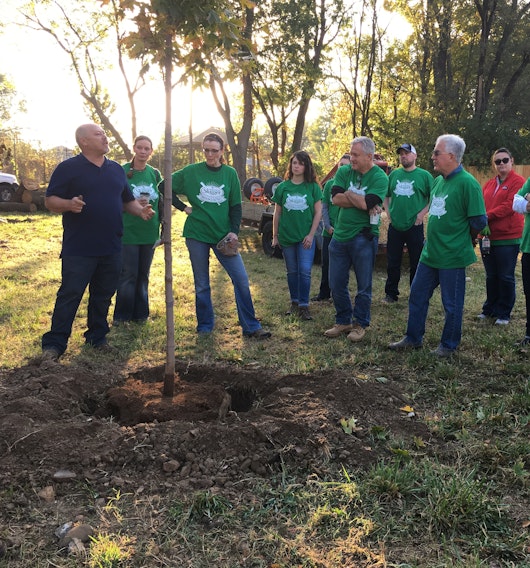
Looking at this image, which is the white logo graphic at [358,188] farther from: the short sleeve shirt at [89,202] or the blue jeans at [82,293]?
the blue jeans at [82,293]

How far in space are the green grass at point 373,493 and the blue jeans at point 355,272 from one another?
361mm

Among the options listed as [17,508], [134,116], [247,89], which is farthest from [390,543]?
[134,116]

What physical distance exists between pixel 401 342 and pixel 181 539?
336 centimetres

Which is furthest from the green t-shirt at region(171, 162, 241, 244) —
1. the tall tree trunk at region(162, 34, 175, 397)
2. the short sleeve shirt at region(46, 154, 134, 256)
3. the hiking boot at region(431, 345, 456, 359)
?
the hiking boot at region(431, 345, 456, 359)

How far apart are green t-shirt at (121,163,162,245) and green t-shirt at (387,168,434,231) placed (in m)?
3.21

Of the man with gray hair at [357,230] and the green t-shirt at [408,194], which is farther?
the green t-shirt at [408,194]

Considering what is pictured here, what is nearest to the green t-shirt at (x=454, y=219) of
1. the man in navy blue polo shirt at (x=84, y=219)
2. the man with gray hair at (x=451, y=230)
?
the man with gray hair at (x=451, y=230)

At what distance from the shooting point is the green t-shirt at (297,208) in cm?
644

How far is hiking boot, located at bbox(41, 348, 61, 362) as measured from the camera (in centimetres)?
457

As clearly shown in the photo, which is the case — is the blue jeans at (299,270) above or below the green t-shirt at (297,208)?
below

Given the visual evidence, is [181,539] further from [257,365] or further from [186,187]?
[186,187]

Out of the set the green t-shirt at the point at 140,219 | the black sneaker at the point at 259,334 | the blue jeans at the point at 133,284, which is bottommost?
the black sneaker at the point at 259,334

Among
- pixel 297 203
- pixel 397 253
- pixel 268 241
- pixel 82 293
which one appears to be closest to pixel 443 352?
pixel 297 203

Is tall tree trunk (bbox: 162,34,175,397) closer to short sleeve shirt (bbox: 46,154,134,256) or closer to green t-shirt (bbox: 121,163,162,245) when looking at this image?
short sleeve shirt (bbox: 46,154,134,256)
